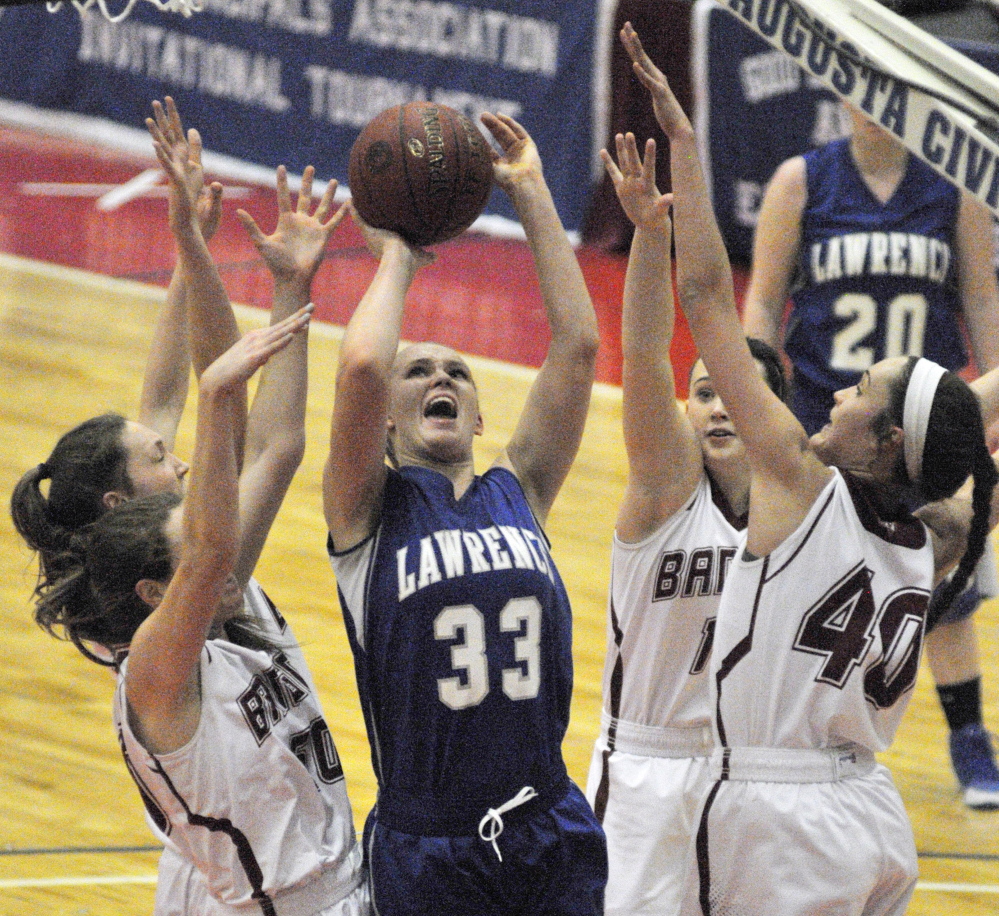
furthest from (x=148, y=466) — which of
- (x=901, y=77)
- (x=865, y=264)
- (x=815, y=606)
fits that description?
(x=865, y=264)

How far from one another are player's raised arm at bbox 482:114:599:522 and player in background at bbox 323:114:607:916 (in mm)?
210

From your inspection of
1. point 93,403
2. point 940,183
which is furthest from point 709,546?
point 93,403

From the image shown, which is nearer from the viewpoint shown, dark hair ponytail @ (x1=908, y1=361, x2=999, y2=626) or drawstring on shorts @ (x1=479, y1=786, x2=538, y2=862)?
drawstring on shorts @ (x1=479, y1=786, x2=538, y2=862)

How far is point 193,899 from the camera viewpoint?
3.20 meters

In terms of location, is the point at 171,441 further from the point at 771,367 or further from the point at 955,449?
the point at 955,449

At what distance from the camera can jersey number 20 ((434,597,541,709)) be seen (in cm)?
303

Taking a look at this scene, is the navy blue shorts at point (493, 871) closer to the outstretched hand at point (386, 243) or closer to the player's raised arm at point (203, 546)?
the player's raised arm at point (203, 546)

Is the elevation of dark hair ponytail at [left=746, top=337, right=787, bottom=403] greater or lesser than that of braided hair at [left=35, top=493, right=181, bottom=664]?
greater

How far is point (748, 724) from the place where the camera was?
331 cm

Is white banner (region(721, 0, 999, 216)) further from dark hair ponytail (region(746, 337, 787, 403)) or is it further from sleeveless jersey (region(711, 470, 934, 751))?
sleeveless jersey (region(711, 470, 934, 751))

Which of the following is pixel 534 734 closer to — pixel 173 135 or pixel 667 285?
pixel 667 285

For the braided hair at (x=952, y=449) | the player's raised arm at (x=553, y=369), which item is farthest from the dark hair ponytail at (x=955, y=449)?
the player's raised arm at (x=553, y=369)

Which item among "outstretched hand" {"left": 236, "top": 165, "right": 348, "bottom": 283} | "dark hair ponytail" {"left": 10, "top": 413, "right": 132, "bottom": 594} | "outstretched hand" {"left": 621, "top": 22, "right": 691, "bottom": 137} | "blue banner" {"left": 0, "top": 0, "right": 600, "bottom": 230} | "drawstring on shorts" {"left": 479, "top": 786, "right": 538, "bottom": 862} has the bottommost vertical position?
"drawstring on shorts" {"left": 479, "top": 786, "right": 538, "bottom": 862}

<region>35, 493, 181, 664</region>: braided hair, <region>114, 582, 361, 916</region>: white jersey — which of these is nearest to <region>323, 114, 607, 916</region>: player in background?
<region>114, 582, 361, 916</region>: white jersey
